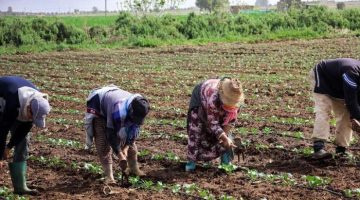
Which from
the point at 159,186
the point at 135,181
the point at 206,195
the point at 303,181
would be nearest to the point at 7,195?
the point at 135,181

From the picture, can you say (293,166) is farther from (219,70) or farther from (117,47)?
(117,47)

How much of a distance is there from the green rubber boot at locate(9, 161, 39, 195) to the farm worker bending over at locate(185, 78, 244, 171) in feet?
6.45

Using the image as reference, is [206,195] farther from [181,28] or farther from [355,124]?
[181,28]

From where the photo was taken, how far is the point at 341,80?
22.0 ft

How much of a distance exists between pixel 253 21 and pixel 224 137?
30.2 m

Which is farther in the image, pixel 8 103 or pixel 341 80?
pixel 341 80

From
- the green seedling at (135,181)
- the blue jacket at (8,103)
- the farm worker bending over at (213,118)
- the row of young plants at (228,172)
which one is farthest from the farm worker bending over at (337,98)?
the blue jacket at (8,103)

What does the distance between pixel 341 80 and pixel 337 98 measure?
0.32m

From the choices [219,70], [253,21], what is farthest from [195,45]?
[219,70]

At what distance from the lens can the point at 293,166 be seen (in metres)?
6.89

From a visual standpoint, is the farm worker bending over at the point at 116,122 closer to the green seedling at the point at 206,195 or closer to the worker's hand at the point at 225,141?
the green seedling at the point at 206,195

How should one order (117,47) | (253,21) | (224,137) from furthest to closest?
(253,21), (117,47), (224,137)

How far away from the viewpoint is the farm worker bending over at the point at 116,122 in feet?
18.4

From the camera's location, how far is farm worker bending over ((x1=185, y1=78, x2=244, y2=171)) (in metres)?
6.03
